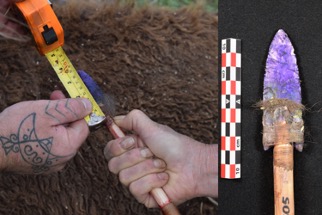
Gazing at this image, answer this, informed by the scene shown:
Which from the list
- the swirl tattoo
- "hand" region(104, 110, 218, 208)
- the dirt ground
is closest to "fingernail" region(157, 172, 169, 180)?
"hand" region(104, 110, 218, 208)

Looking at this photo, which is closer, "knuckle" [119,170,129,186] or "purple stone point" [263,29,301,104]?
"purple stone point" [263,29,301,104]

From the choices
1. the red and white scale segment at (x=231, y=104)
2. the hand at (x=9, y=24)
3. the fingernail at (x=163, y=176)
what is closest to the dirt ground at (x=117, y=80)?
the hand at (x=9, y=24)

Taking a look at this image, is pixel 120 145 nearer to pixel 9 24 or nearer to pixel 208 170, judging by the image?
pixel 208 170

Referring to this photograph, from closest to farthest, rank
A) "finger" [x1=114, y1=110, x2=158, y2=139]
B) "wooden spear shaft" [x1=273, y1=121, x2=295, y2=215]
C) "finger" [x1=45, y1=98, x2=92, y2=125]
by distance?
"wooden spear shaft" [x1=273, y1=121, x2=295, y2=215], "finger" [x1=45, y1=98, x2=92, y2=125], "finger" [x1=114, y1=110, x2=158, y2=139]

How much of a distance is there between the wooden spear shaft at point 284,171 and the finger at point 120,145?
34 centimetres

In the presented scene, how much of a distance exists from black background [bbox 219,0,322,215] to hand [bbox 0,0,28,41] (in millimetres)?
445

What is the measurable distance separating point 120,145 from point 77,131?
11 centimetres

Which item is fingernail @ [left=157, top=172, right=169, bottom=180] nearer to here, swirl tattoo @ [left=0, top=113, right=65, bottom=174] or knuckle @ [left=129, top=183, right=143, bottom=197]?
knuckle @ [left=129, top=183, right=143, bottom=197]

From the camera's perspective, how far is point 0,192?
5.24 ft

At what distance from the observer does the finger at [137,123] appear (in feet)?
Result: 5.11

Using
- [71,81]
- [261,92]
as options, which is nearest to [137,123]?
[71,81]

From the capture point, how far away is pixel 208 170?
1.58 m

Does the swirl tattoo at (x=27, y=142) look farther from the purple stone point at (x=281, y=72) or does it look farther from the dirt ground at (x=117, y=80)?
the purple stone point at (x=281, y=72)

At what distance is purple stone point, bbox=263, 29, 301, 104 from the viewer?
4.45 ft
